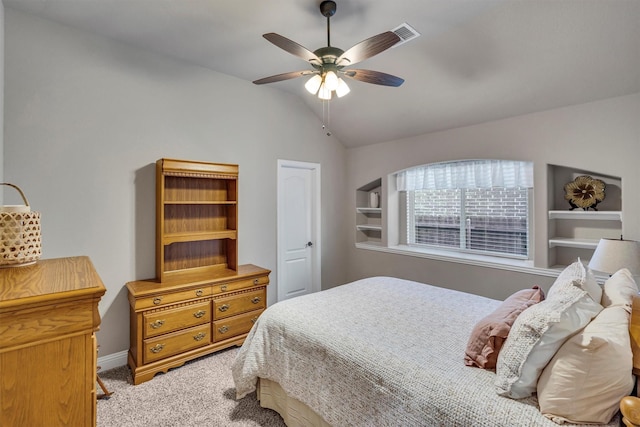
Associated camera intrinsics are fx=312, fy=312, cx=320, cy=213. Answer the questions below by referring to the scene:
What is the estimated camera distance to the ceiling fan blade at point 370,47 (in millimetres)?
1813

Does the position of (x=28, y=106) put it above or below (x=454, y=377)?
above

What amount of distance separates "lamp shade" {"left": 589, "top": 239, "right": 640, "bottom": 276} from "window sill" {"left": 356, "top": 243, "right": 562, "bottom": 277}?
773 mm

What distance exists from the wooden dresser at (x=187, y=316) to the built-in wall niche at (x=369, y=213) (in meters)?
2.11

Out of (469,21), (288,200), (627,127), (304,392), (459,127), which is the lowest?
(304,392)

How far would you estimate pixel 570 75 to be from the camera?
2.67m

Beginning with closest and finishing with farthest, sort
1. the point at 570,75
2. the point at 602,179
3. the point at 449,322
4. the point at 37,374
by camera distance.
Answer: the point at 37,374 → the point at 449,322 → the point at 570,75 → the point at 602,179

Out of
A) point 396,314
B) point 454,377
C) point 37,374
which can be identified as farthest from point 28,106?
point 454,377

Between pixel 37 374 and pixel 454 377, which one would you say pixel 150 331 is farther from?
pixel 454 377

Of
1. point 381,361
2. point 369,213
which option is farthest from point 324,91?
point 369,213

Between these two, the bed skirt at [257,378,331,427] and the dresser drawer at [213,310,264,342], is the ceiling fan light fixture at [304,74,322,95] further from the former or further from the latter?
the dresser drawer at [213,310,264,342]

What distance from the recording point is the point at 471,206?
4133 mm

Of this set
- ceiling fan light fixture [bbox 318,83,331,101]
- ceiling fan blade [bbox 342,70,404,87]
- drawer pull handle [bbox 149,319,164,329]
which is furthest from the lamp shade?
drawer pull handle [bbox 149,319,164,329]

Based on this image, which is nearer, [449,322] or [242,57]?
[449,322]

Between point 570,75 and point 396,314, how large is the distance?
2528 millimetres
